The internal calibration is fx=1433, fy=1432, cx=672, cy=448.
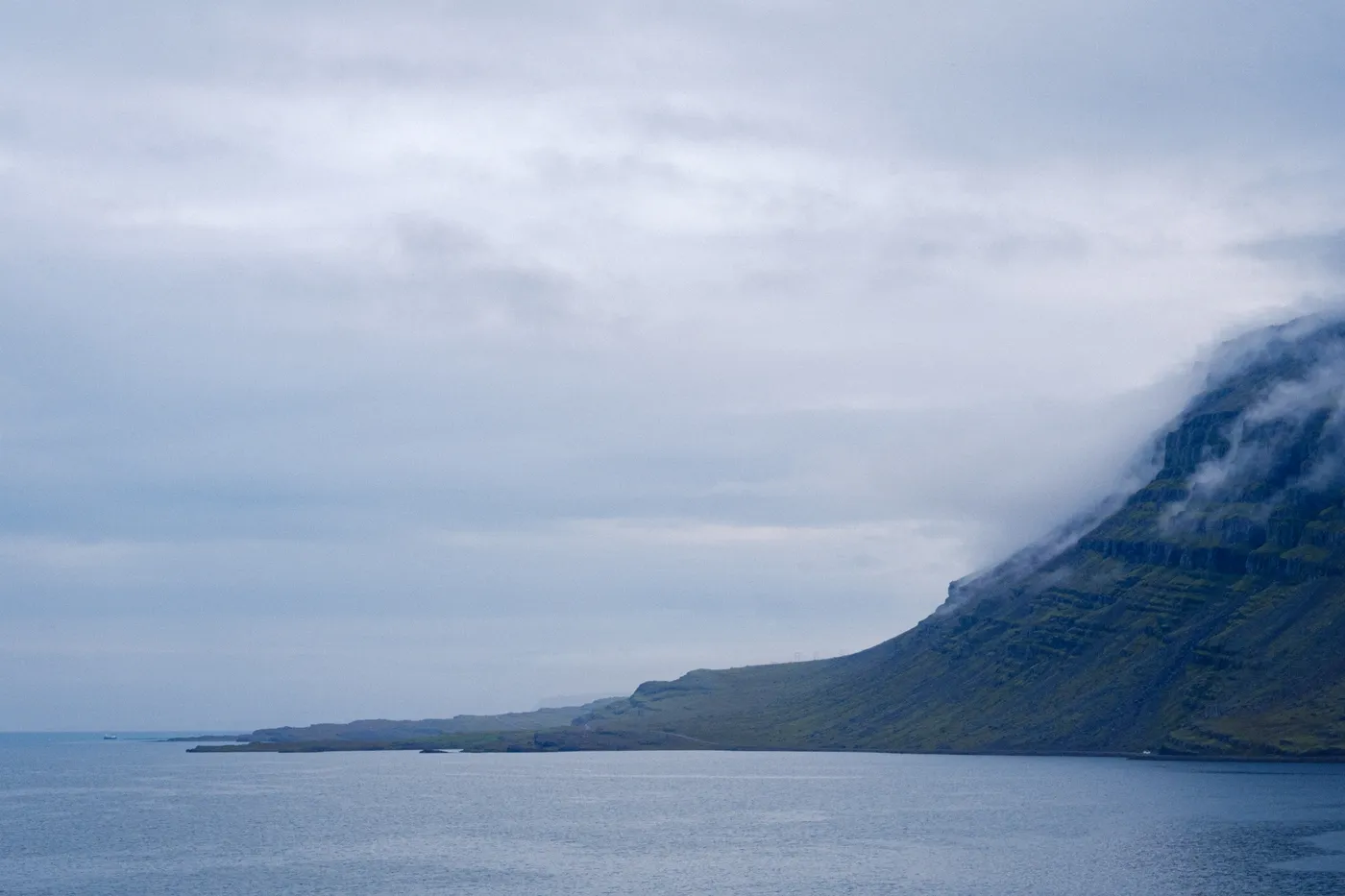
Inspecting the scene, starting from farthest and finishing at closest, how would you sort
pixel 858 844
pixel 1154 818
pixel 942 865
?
pixel 1154 818, pixel 858 844, pixel 942 865

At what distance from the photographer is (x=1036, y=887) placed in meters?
121

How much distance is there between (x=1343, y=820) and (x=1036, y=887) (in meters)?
67.5

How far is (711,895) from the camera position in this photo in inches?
4685

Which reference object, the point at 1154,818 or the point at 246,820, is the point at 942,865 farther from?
the point at 246,820

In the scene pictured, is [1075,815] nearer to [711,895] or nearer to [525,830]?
[525,830]

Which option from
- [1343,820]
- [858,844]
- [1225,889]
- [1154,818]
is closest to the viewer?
[1225,889]

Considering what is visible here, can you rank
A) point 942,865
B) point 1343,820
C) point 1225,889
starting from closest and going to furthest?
point 1225,889 < point 942,865 < point 1343,820

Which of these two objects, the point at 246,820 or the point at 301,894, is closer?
the point at 301,894

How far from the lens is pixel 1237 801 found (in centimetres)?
Answer: 19875

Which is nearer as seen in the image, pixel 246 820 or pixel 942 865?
pixel 942 865

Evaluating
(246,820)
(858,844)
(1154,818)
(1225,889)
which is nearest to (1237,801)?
(1154,818)

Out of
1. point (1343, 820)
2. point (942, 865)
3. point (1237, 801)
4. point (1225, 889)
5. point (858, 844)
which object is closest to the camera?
point (1225, 889)

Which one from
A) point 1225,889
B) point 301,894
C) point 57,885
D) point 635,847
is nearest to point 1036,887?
point 1225,889

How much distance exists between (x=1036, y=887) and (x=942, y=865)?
1553cm
